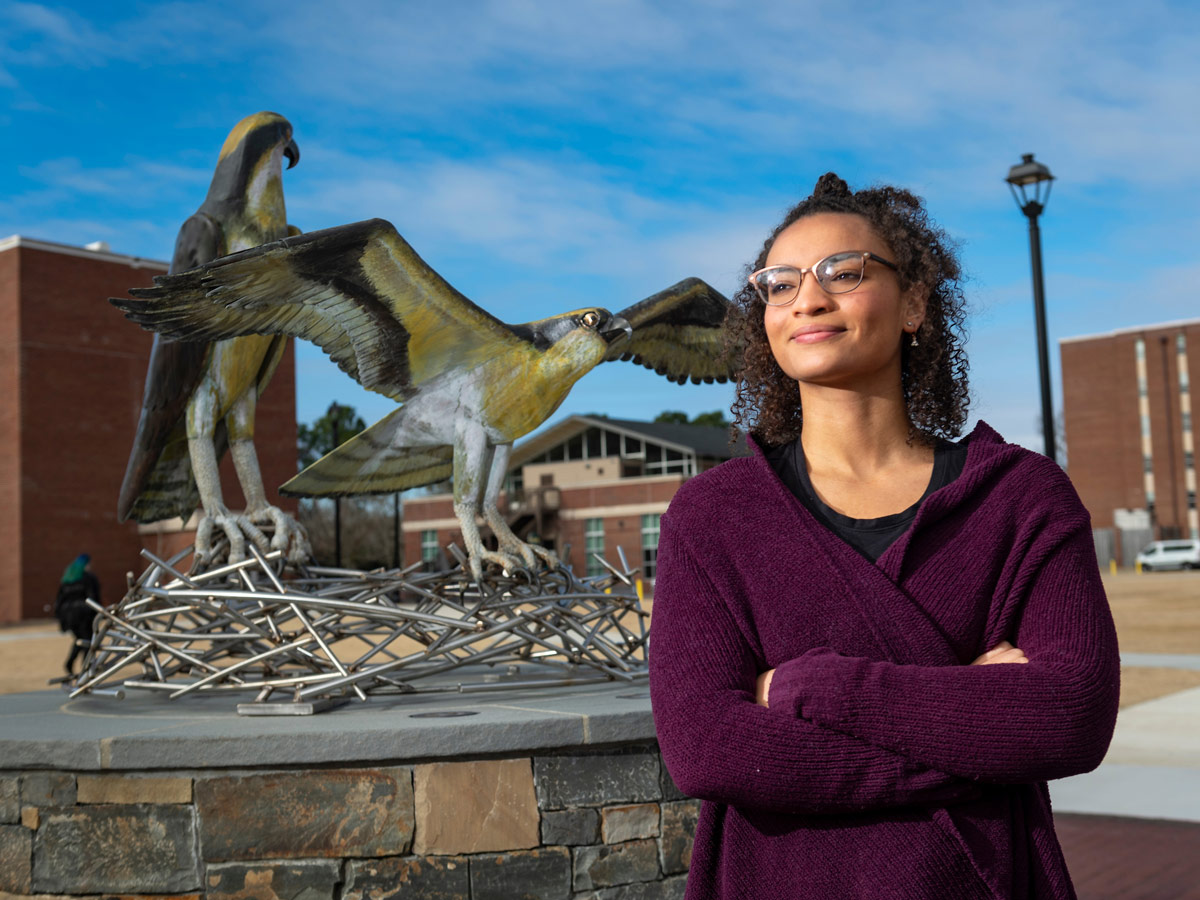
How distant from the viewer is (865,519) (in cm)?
169

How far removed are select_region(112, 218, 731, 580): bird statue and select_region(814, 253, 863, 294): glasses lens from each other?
225cm

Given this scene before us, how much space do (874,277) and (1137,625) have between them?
18790 mm

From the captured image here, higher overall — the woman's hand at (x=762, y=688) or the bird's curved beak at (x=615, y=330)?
the bird's curved beak at (x=615, y=330)

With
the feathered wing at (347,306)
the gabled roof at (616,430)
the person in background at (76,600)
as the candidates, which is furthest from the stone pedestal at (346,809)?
the gabled roof at (616,430)

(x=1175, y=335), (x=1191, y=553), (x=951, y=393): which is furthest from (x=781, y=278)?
(x=1175, y=335)

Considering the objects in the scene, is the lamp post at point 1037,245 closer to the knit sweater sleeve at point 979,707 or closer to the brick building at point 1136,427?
the knit sweater sleeve at point 979,707

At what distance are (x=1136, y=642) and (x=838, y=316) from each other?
15785 millimetres

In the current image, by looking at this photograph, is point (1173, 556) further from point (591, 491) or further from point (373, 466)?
point (373, 466)

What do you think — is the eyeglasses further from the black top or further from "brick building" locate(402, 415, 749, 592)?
"brick building" locate(402, 415, 749, 592)

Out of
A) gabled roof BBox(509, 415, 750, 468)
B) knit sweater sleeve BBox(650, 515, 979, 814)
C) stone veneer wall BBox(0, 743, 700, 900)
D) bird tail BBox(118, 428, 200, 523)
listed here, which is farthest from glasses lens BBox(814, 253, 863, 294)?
gabled roof BBox(509, 415, 750, 468)

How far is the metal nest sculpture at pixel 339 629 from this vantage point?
11.6 ft

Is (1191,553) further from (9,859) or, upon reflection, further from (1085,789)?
(9,859)

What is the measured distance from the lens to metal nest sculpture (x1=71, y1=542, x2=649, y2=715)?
11.6 ft

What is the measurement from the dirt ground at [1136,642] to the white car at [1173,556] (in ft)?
44.8
